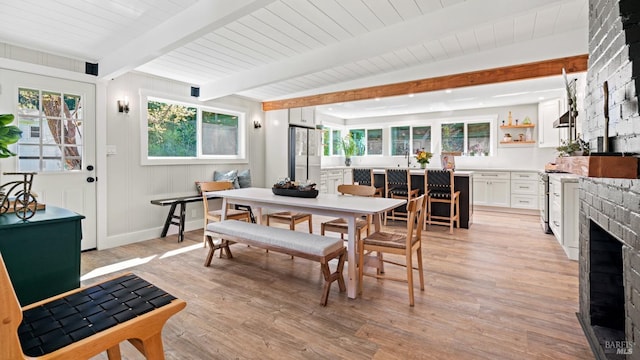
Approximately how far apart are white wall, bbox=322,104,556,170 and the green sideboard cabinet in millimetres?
7254

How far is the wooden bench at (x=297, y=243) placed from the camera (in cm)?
A: 246

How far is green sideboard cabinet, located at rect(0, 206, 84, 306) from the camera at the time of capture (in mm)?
1463

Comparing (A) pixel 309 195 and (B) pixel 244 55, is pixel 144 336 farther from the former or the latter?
(B) pixel 244 55

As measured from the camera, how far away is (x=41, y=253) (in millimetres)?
1552

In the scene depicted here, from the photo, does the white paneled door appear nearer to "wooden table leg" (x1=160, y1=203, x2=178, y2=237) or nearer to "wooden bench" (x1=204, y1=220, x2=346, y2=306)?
"wooden table leg" (x1=160, y1=203, x2=178, y2=237)

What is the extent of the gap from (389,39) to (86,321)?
2979 mm

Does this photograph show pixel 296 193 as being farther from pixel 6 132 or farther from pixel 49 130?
pixel 49 130

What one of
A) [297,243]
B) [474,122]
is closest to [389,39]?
[297,243]

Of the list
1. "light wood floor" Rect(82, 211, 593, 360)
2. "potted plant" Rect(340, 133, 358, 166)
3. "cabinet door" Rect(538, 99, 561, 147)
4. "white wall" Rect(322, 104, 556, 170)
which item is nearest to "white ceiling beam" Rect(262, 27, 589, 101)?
"light wood floor" Rect(82, 211, 593, 360)

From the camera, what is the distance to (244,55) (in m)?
3.73

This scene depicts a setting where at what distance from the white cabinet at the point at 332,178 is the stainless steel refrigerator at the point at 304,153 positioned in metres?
0.49

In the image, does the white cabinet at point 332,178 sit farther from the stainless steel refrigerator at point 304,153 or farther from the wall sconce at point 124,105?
the wall sconce at point 124,105

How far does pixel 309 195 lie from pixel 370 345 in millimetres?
1540

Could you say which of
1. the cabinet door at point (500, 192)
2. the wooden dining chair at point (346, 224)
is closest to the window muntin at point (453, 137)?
the cabinet door at point (500, 192)
